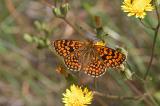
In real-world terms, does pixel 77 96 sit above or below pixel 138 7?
below

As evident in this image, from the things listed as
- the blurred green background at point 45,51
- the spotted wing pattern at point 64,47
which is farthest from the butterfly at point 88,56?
the blurred green background at point 45,51

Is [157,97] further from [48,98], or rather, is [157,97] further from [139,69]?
[48,98]

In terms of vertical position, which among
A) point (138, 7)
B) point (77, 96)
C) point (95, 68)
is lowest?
point (77, 96)

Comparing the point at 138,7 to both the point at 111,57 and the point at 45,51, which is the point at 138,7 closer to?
the point at 111,57

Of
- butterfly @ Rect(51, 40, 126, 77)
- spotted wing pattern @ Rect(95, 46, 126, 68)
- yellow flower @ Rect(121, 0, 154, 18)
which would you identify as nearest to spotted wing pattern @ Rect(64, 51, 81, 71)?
butterfly @ Rect(51, 40, 126, 77)

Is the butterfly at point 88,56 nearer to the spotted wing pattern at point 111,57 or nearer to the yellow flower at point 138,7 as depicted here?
the spotted wing pattern at point 111,57

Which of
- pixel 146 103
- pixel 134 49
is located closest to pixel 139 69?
pixel 134 49

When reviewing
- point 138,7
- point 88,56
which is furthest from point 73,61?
point 138,7

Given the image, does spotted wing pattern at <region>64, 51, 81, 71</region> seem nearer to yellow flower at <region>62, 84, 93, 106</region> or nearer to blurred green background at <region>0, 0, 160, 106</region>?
yellow flower at <region>62, 84, 93, 106</region>
